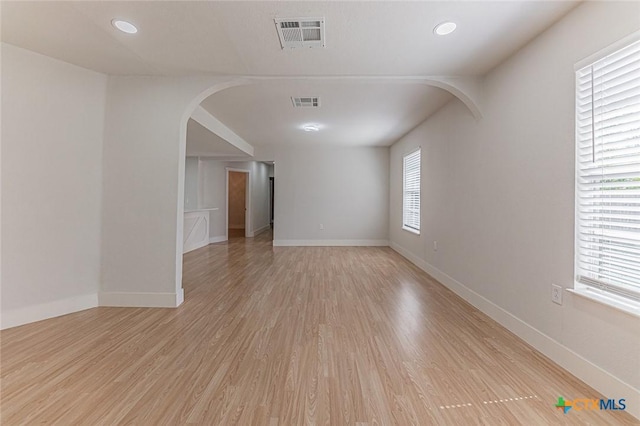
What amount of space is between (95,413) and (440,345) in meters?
2.27

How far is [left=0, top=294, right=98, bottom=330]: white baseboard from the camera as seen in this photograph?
8.31ft

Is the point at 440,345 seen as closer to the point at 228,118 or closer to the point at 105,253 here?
the point at 105,253

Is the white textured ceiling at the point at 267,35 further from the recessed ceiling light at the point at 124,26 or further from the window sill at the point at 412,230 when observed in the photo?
the window sill at the point at 412,230

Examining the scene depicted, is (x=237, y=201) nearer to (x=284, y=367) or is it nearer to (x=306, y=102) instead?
(x=306, y=102)

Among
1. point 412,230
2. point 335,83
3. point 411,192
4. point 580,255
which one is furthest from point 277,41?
point 412,230

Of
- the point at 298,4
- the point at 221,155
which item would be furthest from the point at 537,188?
the point at 221,155

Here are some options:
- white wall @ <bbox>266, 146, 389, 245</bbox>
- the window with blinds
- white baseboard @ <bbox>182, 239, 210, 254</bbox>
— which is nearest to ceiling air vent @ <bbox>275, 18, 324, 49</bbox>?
the window with blinds

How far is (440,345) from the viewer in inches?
88.5

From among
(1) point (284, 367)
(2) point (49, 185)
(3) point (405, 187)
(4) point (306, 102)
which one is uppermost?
(4) point (306, 102)

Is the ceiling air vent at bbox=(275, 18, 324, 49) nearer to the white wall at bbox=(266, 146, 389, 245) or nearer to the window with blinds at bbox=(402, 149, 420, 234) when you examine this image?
the window with blinds at bbox=(402, 149, 420, 234)

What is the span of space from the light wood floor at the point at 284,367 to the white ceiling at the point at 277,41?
2.46m

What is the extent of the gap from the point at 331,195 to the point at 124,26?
5651 millimetres

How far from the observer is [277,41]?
239 centimetres

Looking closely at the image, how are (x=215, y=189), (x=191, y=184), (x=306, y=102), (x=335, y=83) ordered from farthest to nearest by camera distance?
1. (x=215, y=189)
2. (x=191, y=184)
3. (x=306, y=102)
4. (x=335, y=83)
